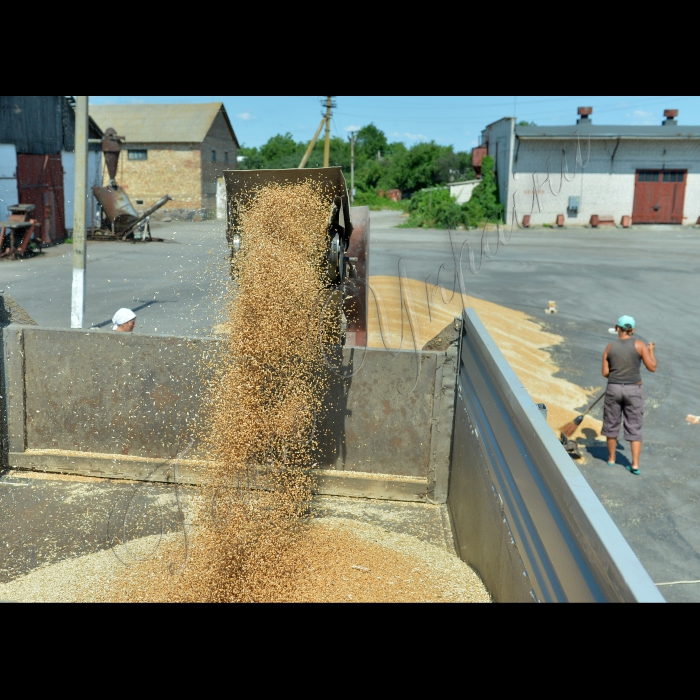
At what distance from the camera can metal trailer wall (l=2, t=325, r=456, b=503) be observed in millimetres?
4531

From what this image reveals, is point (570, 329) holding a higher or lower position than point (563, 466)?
lower

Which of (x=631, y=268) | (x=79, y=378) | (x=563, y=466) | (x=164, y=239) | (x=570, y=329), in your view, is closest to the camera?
(x=563, y=466)

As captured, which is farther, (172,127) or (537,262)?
(172,127)

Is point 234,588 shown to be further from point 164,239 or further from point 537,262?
point 164,239

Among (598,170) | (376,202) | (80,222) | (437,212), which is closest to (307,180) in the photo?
(80,222)

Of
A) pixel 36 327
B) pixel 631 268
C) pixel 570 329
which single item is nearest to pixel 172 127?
pixel 631 268

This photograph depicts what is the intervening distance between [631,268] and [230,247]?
15.7 metres

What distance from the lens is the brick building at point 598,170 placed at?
27.2 metres

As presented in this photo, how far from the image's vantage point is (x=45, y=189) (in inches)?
821

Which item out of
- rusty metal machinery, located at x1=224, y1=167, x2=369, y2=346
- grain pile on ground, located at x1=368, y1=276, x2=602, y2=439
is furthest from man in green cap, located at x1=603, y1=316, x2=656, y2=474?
rusty metal machinery, located at x1=224, y1=167, x2=369, y2=346

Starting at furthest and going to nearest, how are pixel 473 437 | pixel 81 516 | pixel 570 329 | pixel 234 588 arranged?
1. pixel 570 329
2. pixel 81 516
3. pixel 473 437
4. pixel 234 588

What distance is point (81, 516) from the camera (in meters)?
4.20

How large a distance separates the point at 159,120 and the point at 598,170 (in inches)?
709

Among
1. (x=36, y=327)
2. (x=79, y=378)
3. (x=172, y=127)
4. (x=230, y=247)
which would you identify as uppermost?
(x=172, y=127)
